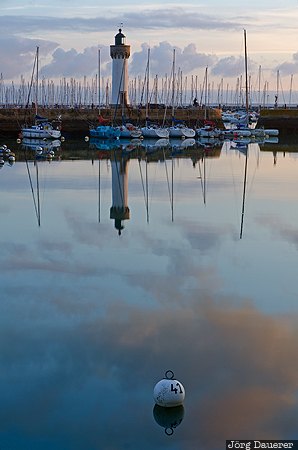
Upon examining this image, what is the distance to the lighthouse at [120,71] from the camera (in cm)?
5428

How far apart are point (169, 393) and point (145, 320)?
2.69 metres

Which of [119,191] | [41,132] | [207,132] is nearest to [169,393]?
[119,191]

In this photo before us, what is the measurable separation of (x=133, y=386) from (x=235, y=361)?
1.27 m

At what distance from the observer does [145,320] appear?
10281 mm

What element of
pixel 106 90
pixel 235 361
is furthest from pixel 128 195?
pixel 106 90

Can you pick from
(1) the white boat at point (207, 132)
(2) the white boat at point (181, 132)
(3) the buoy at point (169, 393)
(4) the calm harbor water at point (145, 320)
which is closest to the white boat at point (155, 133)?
(2) the white boat at point (181, 132)

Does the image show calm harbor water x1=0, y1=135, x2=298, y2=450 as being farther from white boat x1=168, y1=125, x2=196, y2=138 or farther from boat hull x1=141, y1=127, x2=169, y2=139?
white boat x1=168, y1=125, x2=196, y2=138

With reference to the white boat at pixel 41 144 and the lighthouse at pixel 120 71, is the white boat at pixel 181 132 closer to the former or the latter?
the lighthouse at pixel 120 71

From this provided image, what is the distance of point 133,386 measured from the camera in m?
8.20

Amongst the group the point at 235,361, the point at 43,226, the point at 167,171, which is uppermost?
the point at 167,171

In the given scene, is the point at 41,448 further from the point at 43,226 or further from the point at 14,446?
the point at 43,226

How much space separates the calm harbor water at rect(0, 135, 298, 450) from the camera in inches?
295

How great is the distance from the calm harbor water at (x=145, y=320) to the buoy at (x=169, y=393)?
0.31 ft

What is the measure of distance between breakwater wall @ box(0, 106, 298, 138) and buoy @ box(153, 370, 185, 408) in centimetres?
4252
